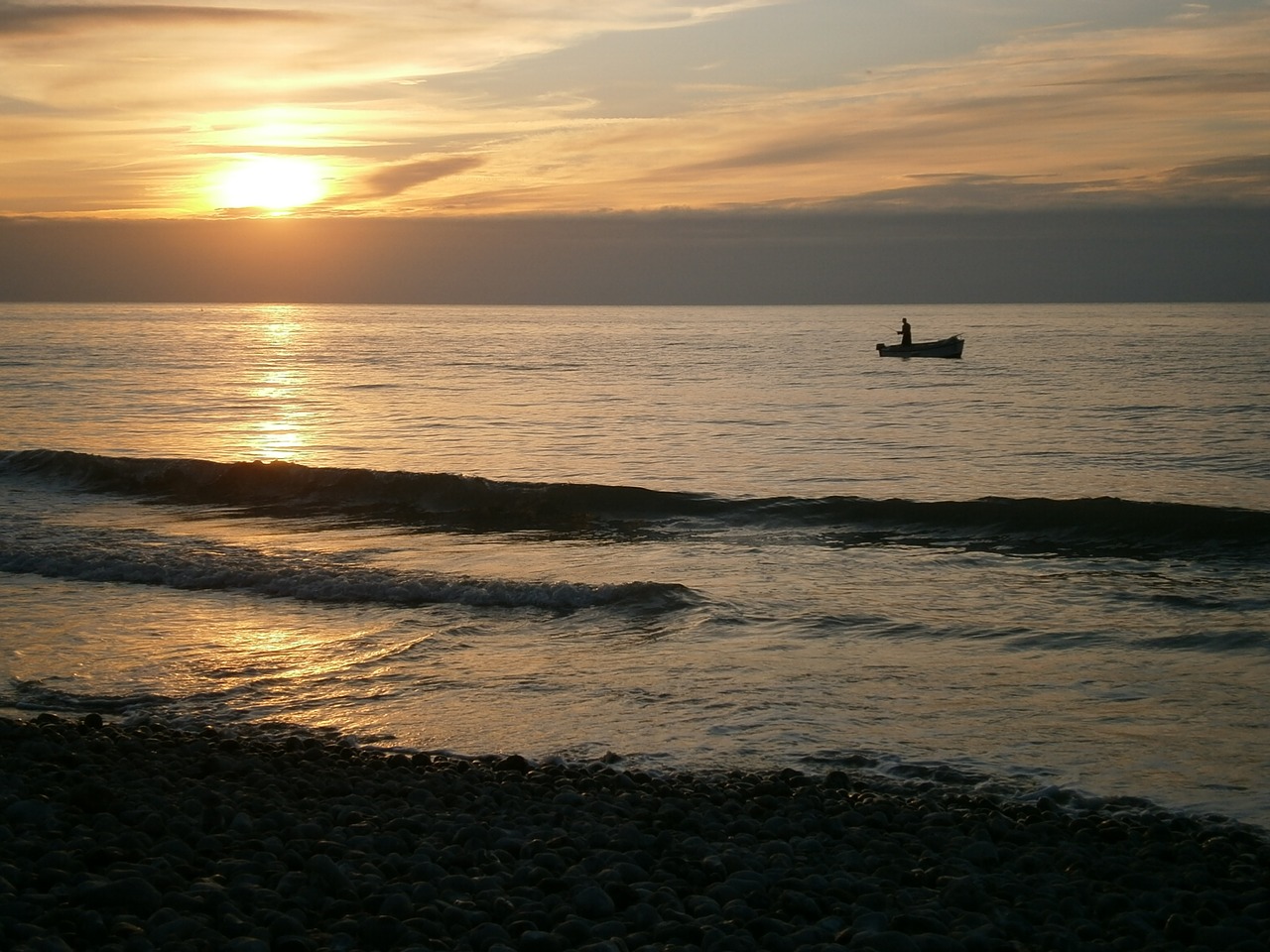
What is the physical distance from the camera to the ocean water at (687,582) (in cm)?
934

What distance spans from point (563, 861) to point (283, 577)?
1014 cm

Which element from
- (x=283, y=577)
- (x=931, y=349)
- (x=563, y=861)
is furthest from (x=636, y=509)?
(x=931, y=349)

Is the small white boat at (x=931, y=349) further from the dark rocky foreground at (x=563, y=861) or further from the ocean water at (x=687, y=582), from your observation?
the dark rocky foreground at (x=563, y=861)

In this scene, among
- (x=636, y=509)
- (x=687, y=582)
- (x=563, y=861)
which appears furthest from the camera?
(x=636, y=509)

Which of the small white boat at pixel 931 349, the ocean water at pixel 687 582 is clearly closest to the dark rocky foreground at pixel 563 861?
the ocean water at pixel 687 582

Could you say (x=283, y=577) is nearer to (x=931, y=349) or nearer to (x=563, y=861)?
(x=563, y=861)

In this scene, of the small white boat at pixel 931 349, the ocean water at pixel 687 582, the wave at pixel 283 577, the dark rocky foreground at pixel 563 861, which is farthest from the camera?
the small white boat at pixel 931 349

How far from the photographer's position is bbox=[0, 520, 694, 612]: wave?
14.2 metres

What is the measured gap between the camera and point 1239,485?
22172mm

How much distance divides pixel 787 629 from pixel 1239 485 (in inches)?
544

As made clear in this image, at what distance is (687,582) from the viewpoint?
49.8 ft

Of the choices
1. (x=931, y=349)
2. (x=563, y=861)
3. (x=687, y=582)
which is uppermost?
(x=931, y=349)

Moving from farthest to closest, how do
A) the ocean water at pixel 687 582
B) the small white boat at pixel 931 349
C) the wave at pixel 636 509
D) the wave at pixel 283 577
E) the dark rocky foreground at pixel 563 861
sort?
the small white boat at pixel 931 349
the wave at pixel 636 509
the wave at pixel 283 577
the ocean water at pixel 687 582
the dark rocky foreground at pixel 563 861

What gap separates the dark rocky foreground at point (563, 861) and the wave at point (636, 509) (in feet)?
36.4
